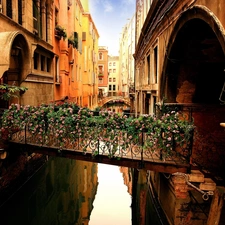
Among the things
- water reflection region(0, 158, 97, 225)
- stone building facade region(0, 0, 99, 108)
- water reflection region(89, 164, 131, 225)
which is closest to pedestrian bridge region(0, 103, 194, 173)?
stone building facade region(0, 0, 99, 108)

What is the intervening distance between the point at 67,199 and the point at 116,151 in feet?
16.7

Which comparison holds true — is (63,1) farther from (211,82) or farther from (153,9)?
(211,82)

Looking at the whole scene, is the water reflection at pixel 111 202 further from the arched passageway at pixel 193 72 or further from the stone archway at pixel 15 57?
the stone archway at pixel 15 57

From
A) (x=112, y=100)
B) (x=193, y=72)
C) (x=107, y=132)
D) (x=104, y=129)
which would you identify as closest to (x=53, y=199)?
(x=104, y=129)

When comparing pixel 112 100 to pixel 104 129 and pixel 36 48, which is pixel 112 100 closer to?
pixel 36 48

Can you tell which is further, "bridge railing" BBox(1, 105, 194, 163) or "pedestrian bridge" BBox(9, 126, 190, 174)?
"pedestrian bridge" BBox(9, 126, 190, 174)

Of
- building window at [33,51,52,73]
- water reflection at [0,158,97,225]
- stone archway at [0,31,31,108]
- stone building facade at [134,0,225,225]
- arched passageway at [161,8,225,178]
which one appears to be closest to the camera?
stone building facade at [134,0,225,225]

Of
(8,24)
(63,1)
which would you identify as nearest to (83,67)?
(63,1)

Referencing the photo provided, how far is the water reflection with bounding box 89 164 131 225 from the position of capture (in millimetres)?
10164

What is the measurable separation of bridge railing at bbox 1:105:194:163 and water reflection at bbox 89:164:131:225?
13.3 feet

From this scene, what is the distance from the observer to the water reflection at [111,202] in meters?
10.2

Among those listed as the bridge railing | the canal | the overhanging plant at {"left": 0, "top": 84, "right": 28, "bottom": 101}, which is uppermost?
the overhanging plant at {"left": 0, "top": 84, "right": 28, "bottom": 101}

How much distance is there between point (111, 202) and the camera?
39.4ft

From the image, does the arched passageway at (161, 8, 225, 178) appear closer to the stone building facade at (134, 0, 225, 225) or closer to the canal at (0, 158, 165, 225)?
the stone building facade at (134, 0, 225, 225)
